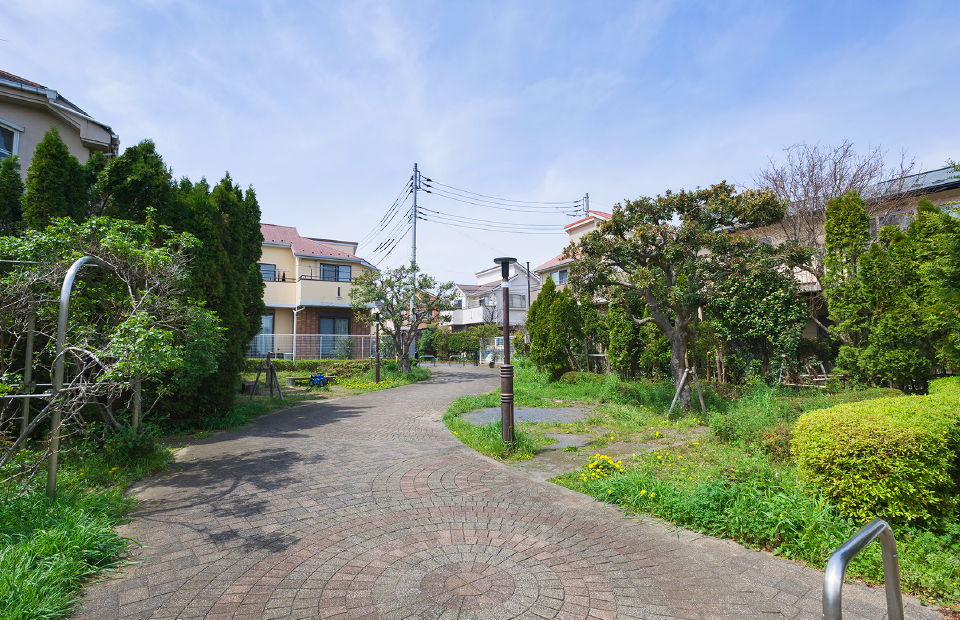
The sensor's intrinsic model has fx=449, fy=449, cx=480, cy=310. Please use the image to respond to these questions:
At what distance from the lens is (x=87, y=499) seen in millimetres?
4566

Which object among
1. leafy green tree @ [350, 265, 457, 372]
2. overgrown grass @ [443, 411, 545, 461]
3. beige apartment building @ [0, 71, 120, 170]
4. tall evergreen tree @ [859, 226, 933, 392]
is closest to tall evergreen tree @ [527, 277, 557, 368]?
leafy green tree @ [350, 265, 457, 372]

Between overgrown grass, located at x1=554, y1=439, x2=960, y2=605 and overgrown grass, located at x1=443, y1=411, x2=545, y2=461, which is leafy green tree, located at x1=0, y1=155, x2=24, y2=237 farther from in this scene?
overgrown grass, located at x1=554, y1=439, x2=960, y2=605

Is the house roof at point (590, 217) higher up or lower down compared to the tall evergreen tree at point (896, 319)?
higher up

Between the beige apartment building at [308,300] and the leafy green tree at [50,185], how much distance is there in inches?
664

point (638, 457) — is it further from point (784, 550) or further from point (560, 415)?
point (560, 415)

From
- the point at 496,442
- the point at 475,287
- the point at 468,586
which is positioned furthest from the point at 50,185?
the point at 475,287

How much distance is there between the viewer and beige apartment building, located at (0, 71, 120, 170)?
34.4 feet

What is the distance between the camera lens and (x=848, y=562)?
5.70 feet

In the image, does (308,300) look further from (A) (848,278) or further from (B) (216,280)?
(A) (848,278)

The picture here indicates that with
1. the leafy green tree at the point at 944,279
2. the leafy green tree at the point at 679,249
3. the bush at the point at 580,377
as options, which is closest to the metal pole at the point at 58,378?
the leafy green tree at the point at 679,249

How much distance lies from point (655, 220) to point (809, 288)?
306 inches

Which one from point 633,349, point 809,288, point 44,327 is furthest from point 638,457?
point 809,288

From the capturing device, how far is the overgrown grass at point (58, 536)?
3.02 m

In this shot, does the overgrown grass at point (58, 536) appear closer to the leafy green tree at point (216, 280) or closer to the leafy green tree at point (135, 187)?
the leafy green tree at point (216, 280)
